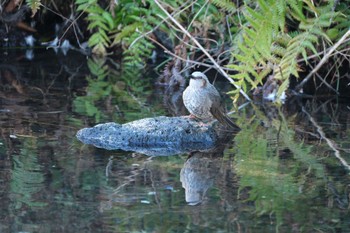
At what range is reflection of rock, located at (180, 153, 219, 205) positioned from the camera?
16.0ft

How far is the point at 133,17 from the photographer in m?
9.89

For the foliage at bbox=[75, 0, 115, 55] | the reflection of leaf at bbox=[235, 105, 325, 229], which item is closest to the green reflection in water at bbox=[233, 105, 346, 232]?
the reflection of leaf at bbox=[235, 105, 325, 229]

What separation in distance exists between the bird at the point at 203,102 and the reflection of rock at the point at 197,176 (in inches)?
30.5

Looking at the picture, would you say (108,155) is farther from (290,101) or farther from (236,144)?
(290,101)

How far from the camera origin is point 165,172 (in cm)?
541

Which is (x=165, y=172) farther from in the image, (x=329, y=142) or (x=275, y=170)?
(x=329, y=142)

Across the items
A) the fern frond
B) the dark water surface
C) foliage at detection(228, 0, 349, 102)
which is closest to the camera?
the dark water surface

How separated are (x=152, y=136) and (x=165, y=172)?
834 mm

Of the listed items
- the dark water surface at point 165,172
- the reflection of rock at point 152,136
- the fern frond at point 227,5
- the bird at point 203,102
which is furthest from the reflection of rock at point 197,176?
the fern frond at point 227,5

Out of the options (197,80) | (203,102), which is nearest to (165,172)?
(203,102)

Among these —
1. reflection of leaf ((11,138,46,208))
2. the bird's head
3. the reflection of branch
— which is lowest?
reflection of leaf ((11,138,46,208))

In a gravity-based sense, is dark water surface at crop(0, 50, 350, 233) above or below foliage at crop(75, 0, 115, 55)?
below

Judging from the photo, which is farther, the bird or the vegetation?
the vegetation

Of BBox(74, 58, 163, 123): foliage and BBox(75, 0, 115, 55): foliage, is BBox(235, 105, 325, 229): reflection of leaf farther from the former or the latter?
BBox(75, 0, 115, 55): foliage
